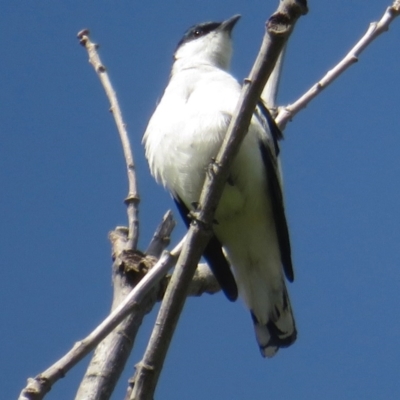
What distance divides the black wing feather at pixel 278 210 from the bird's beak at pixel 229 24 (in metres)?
2.32

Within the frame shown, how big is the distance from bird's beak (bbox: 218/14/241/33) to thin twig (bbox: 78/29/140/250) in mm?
2468

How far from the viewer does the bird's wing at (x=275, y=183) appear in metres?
5.69

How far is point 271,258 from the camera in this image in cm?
596

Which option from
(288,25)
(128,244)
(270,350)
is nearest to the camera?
(288,25)

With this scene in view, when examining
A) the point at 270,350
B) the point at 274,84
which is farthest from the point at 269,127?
the point at 270,350

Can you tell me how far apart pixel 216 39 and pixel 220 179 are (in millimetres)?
4134

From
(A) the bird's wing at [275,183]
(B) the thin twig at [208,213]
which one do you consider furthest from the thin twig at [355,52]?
(B) the thin twig at [208,213]

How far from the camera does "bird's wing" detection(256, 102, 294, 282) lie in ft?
18.7

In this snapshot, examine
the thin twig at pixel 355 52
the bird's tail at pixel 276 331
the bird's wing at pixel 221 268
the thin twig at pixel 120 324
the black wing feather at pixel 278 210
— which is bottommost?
the thin twig at pixel 120 324

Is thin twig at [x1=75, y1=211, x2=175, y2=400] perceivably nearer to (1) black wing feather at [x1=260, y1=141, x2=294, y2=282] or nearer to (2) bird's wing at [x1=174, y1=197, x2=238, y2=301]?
(2) bird's wing at [x1=174, y1=197, x2=238, y2=301]

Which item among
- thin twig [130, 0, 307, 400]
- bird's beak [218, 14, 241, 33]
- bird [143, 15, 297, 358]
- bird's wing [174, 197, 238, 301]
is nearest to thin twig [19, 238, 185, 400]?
thin twig [130, 0, 307, 400]

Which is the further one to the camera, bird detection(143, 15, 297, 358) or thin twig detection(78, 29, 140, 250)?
bird detection(143, 15, 297, 358)

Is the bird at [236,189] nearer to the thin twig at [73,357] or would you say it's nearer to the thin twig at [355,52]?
the thin twig at [355,52]

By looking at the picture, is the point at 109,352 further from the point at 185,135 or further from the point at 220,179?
the point at 185,135
